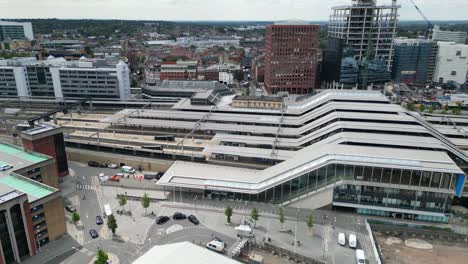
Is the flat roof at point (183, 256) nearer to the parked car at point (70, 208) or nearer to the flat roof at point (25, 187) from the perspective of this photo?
the flat roof at point (25, 187)

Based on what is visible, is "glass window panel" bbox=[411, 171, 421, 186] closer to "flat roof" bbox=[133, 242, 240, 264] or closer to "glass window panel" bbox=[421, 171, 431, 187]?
"glass window panel" bbox=[421, 171, 431, 187]

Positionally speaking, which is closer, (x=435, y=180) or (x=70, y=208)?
(x=435, y=180)

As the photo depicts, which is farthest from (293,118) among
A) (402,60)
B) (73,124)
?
(402,60)

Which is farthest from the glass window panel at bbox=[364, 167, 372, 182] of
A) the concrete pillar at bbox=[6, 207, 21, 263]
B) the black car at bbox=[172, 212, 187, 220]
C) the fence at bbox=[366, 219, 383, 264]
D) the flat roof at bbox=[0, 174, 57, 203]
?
the concrete pillar at bbox=[6, 207, 21, 263]

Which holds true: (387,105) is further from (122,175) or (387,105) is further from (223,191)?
(122,175)

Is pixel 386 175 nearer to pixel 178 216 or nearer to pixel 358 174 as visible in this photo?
pixel 358 174

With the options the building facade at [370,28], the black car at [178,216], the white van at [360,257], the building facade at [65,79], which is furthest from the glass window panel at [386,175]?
the building facade at [370,28]

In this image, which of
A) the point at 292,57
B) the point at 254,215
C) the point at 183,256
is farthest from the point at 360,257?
the point at 292,57
